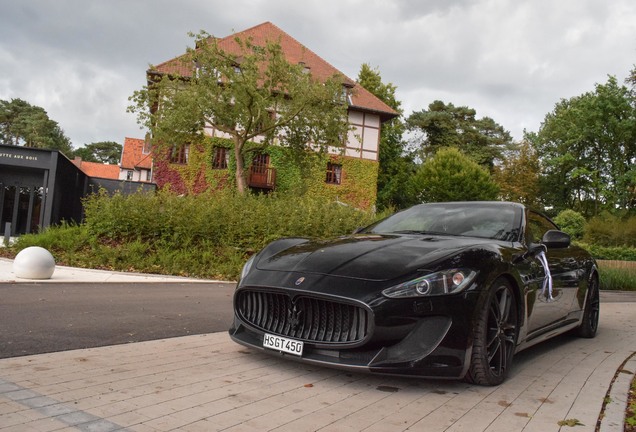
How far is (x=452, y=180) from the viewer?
3981cm

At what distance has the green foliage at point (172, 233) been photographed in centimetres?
1201

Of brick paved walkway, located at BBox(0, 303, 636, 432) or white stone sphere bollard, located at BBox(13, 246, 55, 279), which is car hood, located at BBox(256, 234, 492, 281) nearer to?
brick paved walkway, located at BBox(0, 303, 636, 432)

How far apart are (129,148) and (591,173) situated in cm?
5068

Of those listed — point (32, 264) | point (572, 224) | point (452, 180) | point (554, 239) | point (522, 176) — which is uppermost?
point (522, 176)

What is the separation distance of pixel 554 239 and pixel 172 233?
9.92 m

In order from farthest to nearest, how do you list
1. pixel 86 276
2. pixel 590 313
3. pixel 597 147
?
pixel 597 147 → pixel 86 276 → pixel 590 313

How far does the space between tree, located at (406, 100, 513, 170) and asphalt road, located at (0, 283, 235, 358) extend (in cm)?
5088

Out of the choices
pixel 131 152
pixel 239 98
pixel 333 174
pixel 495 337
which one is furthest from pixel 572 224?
pixel 131 152

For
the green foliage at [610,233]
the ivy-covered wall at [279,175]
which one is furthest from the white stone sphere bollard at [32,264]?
the green foliage at [610,233]

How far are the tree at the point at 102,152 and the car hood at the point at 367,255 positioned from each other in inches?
4667

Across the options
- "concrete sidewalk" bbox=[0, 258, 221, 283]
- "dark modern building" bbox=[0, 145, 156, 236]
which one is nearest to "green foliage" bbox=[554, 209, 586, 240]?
"dark modern building" bbox=[0, 145, 156, 236]

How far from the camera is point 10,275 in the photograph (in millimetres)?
9359

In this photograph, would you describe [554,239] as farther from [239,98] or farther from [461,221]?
[239,98]

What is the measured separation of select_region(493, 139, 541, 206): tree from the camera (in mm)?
46219
